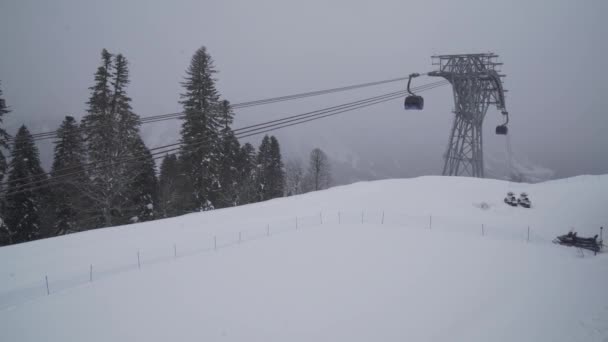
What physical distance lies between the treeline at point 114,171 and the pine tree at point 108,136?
0.20 feet

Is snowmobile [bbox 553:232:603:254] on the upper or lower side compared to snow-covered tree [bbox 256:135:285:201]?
lower

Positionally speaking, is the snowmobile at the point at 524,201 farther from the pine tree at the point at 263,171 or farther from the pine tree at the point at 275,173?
the pine tree at the point at 275,173

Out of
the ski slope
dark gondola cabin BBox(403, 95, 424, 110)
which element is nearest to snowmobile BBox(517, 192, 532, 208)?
the ski slope

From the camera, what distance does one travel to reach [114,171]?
67.3 feet

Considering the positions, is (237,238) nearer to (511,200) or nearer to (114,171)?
(114,171)

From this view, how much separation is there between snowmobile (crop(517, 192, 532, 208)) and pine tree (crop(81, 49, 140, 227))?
28.9 meters

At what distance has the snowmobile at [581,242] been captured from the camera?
14008 millimetres

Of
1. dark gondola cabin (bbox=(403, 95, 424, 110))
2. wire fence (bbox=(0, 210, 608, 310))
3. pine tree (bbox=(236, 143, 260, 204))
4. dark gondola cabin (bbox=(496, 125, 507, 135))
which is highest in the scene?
dark gondola cabin (bbox=(403, 95, 424, 110))

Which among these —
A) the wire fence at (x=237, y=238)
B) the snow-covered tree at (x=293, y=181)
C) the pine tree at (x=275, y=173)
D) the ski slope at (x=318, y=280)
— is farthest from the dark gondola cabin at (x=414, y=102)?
the snow-covered tree at (x=293, y=181)

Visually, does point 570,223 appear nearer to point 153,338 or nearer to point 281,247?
point 281,247

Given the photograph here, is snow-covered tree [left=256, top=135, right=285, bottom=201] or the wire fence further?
snow-covered tree [left=256, top=135, right=285, bottom=201]

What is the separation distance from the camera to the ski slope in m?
8.58

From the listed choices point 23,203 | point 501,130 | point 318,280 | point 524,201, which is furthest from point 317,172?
point 318,280

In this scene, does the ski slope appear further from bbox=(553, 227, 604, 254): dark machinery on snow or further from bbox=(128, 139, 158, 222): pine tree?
bbox=(128, 139, 158, 222): pine tree
